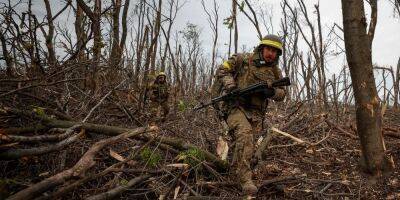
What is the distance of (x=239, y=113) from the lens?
460cm

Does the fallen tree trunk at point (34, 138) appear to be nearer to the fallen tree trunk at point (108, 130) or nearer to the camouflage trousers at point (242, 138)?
the fallen tree trunk at point (108, 130)

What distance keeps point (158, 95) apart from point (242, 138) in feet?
22.7

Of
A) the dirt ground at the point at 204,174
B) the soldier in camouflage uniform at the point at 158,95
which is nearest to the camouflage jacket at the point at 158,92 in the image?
the soldier in camouflage uniform at the point at 158,95

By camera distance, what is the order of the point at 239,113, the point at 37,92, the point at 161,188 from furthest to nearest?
the point at 37,92 → the point at 239,113 → the point at 161,188

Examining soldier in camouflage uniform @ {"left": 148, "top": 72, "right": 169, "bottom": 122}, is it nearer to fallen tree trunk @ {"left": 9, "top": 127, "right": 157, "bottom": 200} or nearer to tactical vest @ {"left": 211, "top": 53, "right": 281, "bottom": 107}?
tactical vest @ {"left": 211, "top": 53, "right": 281, "bottom": 107}

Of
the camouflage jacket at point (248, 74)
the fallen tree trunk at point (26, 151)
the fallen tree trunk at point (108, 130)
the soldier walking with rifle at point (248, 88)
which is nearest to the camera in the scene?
the fallen tree trunk at point (26, 151)

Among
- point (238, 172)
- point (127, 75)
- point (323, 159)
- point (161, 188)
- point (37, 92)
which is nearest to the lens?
point (161, 188)

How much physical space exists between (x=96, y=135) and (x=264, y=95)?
6.87ft

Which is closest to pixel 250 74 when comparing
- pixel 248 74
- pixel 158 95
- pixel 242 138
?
pixel 248 74

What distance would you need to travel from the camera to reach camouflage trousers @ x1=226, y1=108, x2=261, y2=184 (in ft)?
13.6

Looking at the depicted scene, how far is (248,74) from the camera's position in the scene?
15.5ft

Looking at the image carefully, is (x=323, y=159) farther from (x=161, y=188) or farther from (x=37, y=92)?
(x=37, y=92)

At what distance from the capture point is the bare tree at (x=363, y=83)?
4258 millimetres

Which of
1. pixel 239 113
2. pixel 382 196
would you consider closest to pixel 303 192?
pixel 382 196
